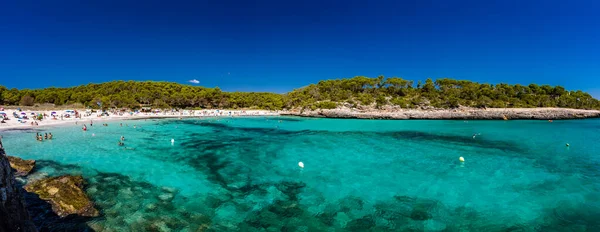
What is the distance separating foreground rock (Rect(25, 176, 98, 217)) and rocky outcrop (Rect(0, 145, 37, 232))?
4.53m

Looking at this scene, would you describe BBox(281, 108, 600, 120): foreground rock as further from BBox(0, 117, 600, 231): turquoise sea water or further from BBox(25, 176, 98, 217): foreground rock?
BBox(25, 176, 98, 217): foreground rock

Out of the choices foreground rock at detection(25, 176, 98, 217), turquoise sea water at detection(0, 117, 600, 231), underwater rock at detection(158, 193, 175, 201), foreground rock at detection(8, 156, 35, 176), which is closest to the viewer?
foreground rock at detection(25, 176, 98, 217)

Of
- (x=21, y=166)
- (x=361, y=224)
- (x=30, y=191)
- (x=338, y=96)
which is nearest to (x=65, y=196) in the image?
(x=30, y=191)

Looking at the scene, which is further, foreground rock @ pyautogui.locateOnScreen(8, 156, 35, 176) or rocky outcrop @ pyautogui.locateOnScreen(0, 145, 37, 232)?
foreground rock @ pyautogui.locateOnScreen(8, 156, 35, 176)

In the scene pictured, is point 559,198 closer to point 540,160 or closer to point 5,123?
point 540,160

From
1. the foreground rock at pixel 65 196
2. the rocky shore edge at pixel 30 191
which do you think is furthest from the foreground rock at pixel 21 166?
the foreground rock at pixel 65 196

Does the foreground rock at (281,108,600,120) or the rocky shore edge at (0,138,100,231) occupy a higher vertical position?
the foreground rock at (281,108,600,120)

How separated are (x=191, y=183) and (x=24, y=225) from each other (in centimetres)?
813

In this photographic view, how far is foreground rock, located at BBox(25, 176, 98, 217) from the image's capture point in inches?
342

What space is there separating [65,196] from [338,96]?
7330cm

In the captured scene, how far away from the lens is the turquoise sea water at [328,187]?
8781 mm

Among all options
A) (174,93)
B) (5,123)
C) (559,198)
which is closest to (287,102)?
(174,93)

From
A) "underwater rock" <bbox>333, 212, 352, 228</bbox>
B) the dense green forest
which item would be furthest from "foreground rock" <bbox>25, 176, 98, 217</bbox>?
the dense green forest

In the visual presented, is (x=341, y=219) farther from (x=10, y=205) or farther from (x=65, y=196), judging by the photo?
(x=65, y=196)
